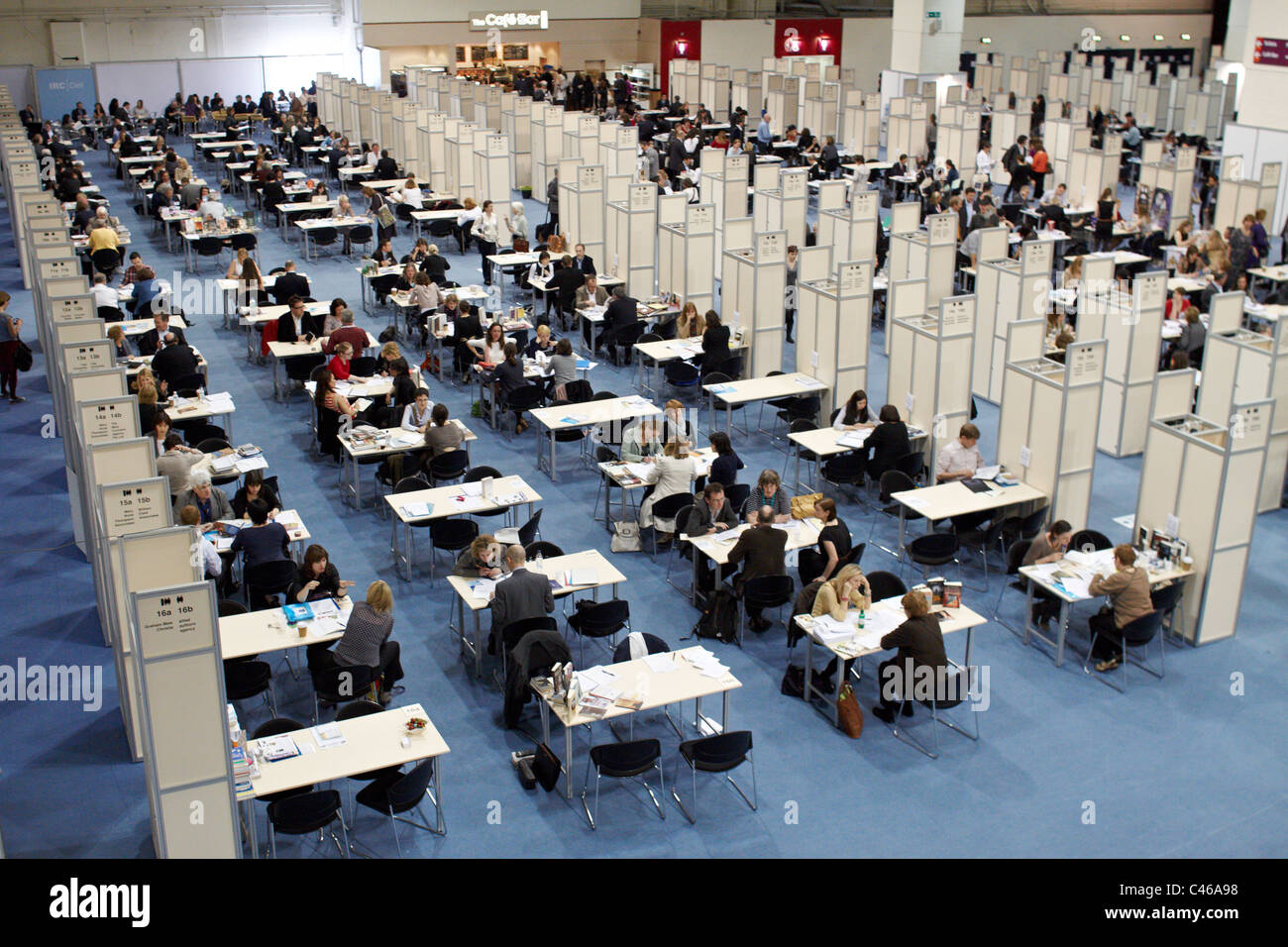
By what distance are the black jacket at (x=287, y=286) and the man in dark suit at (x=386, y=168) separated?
9.63 m

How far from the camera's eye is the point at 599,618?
1000 centimetres

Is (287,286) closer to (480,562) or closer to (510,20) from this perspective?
(480,562)

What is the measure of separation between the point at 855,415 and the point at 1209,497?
396 cm

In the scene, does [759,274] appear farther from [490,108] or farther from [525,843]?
[490,108]

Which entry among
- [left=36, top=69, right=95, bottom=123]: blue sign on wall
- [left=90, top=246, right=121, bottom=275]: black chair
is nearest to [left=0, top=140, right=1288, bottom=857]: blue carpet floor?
[left=90, top=246, right=121, bottom=275]: black chair

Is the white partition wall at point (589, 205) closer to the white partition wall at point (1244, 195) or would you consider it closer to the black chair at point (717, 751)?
the white partition wall at point (1244, 195)

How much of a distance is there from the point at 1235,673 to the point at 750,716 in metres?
3.98

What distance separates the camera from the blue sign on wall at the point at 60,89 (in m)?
39.4

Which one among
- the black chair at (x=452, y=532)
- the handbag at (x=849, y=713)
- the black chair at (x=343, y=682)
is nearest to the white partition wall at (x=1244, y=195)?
the handbag at (x=849, y=713)

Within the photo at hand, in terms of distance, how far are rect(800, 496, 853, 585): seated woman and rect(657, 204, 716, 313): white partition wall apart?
282 inches

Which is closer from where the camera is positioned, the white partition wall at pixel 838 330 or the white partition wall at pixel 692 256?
the white partition wall at pixel 838 330

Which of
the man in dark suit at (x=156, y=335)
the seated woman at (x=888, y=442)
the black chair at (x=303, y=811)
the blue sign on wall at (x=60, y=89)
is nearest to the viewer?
the black chair at (x=303, y=811)

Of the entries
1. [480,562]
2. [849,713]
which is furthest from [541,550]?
[849,713]

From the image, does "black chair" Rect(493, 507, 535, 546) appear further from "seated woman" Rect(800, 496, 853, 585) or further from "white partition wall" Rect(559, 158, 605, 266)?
"white partition wall" Rect(559, 158, 605, 266)
